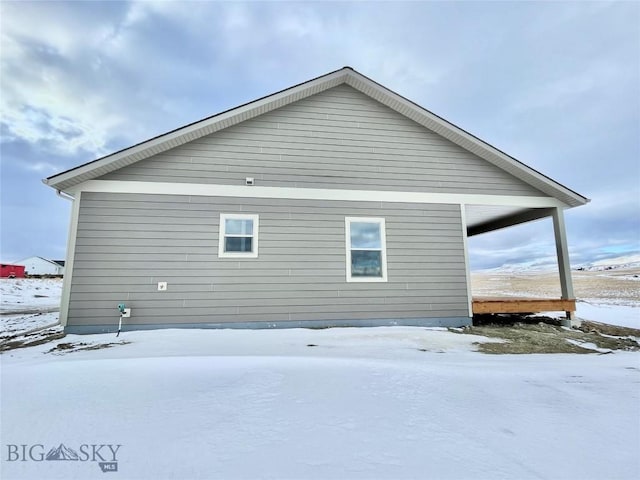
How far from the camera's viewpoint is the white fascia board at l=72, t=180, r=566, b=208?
6.63 metres

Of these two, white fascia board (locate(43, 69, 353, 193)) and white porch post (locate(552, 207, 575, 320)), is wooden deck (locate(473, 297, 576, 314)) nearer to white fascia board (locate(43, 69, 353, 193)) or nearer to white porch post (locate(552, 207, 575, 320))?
white porch post (locate(552, 207, 575, 320))

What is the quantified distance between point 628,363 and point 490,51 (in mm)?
22346

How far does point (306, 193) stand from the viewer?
24.0 feet

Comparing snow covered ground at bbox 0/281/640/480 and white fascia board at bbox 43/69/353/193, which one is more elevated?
white fascia board at bbox 43/69/353/193

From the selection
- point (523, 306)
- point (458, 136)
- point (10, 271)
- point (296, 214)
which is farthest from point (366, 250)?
point (10, 271)

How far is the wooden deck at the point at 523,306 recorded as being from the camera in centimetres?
764

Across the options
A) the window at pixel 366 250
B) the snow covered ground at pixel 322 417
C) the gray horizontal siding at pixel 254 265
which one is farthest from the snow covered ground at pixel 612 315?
the window at pixel 366 250

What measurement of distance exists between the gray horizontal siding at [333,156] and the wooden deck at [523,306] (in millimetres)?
2986

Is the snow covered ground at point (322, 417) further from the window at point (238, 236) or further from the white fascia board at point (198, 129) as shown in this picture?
the white fascia board at point (198, 129)

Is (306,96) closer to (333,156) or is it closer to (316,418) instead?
(333,156)

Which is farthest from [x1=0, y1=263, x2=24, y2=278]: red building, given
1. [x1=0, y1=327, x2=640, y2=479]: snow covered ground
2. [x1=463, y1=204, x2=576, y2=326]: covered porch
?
[x1=463, y1=204, x2=576, y2=326]: covered porch

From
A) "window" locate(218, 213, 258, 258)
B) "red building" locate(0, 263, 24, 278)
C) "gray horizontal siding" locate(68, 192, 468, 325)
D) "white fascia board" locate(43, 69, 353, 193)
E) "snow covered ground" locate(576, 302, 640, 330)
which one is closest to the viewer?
"white fascia board" locate(43, 69, 353, 193)

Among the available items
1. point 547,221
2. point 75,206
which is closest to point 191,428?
point 75,206

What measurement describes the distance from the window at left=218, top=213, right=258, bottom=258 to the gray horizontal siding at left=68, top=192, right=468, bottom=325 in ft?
0.46
